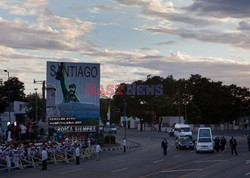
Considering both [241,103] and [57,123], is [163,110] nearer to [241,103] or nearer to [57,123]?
[241,103]

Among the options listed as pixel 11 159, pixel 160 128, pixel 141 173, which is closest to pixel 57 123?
pixel 11 159

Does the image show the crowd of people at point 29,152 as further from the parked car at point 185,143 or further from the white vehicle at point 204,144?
the parked car at point 185,143

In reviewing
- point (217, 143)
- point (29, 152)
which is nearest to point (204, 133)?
point (217, 143)

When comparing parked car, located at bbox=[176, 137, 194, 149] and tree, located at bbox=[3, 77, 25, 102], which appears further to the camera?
tree, located at bbox=[3, 77, 25, 102]

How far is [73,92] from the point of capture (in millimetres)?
54938

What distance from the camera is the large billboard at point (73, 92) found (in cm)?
5353

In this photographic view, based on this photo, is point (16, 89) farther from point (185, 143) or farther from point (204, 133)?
point (204, 133)

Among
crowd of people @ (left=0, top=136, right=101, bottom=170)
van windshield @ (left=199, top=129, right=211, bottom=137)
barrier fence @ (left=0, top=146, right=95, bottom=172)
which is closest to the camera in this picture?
crowd of people @ (left=0, top=136, right=101, bottom=170)

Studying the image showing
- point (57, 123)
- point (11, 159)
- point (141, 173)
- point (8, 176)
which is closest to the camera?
point (141, 173)

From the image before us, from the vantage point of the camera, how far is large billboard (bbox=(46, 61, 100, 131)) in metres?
53.5

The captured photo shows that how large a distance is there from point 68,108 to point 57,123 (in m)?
3.25

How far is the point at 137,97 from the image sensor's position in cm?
12812

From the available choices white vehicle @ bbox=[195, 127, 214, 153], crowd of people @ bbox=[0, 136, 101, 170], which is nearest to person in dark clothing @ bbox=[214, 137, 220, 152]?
white vehicle @ bbox=[195, 127, 214, 153]

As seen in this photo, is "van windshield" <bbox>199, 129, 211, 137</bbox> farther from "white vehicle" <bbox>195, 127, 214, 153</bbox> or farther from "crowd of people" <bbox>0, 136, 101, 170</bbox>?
"crowd of people" <bbox>0, 136, 101, 170</bbox>
